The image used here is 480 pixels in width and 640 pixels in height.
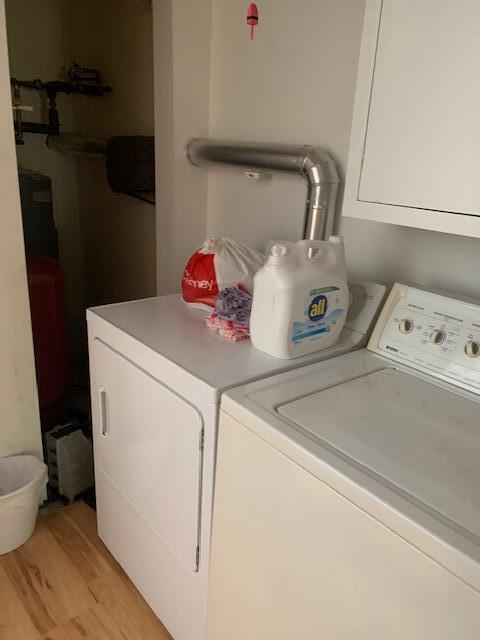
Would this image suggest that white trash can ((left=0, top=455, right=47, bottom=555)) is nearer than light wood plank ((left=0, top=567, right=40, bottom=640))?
No

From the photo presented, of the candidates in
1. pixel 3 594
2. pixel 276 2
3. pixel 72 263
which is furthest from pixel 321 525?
pixel 72 263

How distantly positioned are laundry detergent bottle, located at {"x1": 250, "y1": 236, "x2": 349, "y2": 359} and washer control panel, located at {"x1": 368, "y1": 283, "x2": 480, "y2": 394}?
0.46 feet

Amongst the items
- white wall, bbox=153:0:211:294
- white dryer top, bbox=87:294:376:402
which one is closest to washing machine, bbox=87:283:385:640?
white dryer top, bbox=87:294:376:402

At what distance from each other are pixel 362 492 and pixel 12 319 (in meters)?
1.45

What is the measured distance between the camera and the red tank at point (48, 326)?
86.0 inches

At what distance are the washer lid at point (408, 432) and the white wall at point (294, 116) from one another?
41 centimetres

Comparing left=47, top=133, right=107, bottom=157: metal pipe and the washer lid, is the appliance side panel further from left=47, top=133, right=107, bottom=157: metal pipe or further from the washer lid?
left=47, top=133, right=107, bottom=157: metal pipe

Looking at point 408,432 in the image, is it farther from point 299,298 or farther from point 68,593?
point 68,593

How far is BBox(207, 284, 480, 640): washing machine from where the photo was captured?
76 centimetres

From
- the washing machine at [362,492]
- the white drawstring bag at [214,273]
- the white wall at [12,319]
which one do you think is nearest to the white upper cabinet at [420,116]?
the washing machine at [362,492]

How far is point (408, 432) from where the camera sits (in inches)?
39.8

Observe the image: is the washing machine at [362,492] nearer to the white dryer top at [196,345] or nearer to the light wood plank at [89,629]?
the white dryer top at [196,345]

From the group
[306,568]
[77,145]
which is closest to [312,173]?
[306,568]

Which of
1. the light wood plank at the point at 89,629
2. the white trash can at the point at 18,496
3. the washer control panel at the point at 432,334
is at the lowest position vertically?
the light wood plank at the point at 89,629
